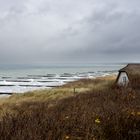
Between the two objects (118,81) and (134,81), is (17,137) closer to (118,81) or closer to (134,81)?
(134,81)

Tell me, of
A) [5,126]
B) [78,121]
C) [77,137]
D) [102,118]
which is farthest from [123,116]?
[5,126]

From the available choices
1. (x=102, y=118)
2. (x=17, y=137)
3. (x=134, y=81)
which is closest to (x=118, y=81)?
(x=134, y=81)

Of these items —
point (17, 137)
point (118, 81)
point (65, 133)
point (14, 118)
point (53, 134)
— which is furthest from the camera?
point (118, 81)

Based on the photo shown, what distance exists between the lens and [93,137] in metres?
4.57

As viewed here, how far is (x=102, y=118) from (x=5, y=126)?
1.79 meters

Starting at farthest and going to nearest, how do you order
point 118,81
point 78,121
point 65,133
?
1. point 118,81
2. point 78,121
3. point 65,133

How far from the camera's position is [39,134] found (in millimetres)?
4172

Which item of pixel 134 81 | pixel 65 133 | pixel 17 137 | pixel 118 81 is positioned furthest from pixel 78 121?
pixel 118 81

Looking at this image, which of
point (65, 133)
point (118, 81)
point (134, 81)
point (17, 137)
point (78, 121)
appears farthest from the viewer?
point (118, 81)

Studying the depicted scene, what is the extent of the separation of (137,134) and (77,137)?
831 mm

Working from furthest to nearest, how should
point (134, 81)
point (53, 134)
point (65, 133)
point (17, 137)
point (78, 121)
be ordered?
point (134, 81) → point (78, 121) → point (65, 133) → point (53, 134) → point (17, 137)

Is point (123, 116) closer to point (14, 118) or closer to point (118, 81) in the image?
point (14, 118)

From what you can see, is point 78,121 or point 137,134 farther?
point 78,121

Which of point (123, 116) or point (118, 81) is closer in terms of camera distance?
point (123, 116)
